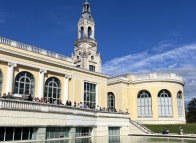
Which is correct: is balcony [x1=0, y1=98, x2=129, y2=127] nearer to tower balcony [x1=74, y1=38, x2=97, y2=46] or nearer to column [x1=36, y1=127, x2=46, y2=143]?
column [x1=36, y1=127, x2=46, y2=143]

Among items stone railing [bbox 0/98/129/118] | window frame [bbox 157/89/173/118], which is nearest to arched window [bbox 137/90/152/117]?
window frame [bbox 157/89/173/118]

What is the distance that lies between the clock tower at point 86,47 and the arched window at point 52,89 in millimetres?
24204

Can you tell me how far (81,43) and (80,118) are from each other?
35.6 metres

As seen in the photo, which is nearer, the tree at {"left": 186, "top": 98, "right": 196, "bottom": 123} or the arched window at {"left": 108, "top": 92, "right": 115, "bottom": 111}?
the arched window at {"left": 108, "top": 92, "right": 115, "bottom": 111}

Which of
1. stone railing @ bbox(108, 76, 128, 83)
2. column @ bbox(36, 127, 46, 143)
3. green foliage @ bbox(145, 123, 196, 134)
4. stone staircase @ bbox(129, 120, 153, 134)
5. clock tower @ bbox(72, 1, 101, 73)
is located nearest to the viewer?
column @ bbox(36, 127, 46, 143)

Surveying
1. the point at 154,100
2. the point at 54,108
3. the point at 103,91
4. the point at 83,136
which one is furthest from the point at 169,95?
the point at 54,108

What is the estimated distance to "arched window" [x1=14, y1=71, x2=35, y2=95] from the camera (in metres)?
30.5

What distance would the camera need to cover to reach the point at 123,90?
168 ft

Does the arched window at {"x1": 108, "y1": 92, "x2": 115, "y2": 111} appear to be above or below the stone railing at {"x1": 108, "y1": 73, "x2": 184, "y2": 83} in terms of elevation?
below

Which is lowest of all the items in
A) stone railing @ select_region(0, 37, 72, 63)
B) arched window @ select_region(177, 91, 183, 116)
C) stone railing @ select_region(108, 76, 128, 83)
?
arched window @ select_region(177, 91, 183, 116)

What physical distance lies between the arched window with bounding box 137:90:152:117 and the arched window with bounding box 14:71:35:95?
25.6 m

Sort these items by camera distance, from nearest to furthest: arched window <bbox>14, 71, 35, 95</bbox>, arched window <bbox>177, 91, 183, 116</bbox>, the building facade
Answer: arched window <bbox>14, 71, 35, 95</bbox> < the building facade < arched window <bbox>177, 91, 183, 116</bbox>

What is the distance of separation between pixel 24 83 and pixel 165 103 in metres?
29.1

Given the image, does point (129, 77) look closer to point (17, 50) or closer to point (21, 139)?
point (17, 50)
